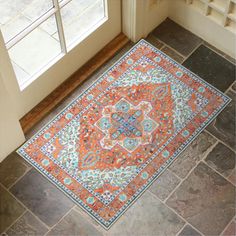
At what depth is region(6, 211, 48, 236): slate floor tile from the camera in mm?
2152

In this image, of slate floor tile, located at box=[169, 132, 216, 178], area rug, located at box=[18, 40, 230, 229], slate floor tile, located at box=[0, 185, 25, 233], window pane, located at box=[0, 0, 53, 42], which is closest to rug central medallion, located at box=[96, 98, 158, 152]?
area rug, located at box=[18, 40, 230, 229]

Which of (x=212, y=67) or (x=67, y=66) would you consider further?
(x=212, y=67)

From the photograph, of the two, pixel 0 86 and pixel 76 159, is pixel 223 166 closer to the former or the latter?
pixel 76 159

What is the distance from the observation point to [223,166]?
2330 mm

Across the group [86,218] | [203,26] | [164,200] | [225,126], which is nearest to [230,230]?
[164,200]

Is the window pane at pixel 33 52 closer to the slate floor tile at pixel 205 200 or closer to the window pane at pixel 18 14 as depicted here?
the window pane at pixel 18 14

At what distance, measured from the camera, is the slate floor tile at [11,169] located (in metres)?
2.29

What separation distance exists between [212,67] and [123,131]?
0.65 m

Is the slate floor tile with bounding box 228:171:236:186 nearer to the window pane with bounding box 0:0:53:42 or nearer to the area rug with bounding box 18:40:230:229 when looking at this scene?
the area rug with bounding box 18:40:230:229

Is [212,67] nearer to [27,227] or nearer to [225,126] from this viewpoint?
[225,126]

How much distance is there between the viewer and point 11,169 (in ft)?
7.60

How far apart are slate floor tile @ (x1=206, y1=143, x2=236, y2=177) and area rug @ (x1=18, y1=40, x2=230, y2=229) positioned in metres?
0.13

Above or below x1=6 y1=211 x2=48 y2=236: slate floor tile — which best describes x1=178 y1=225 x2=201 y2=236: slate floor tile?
above

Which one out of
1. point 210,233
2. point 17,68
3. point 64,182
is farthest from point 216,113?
point 17,68
